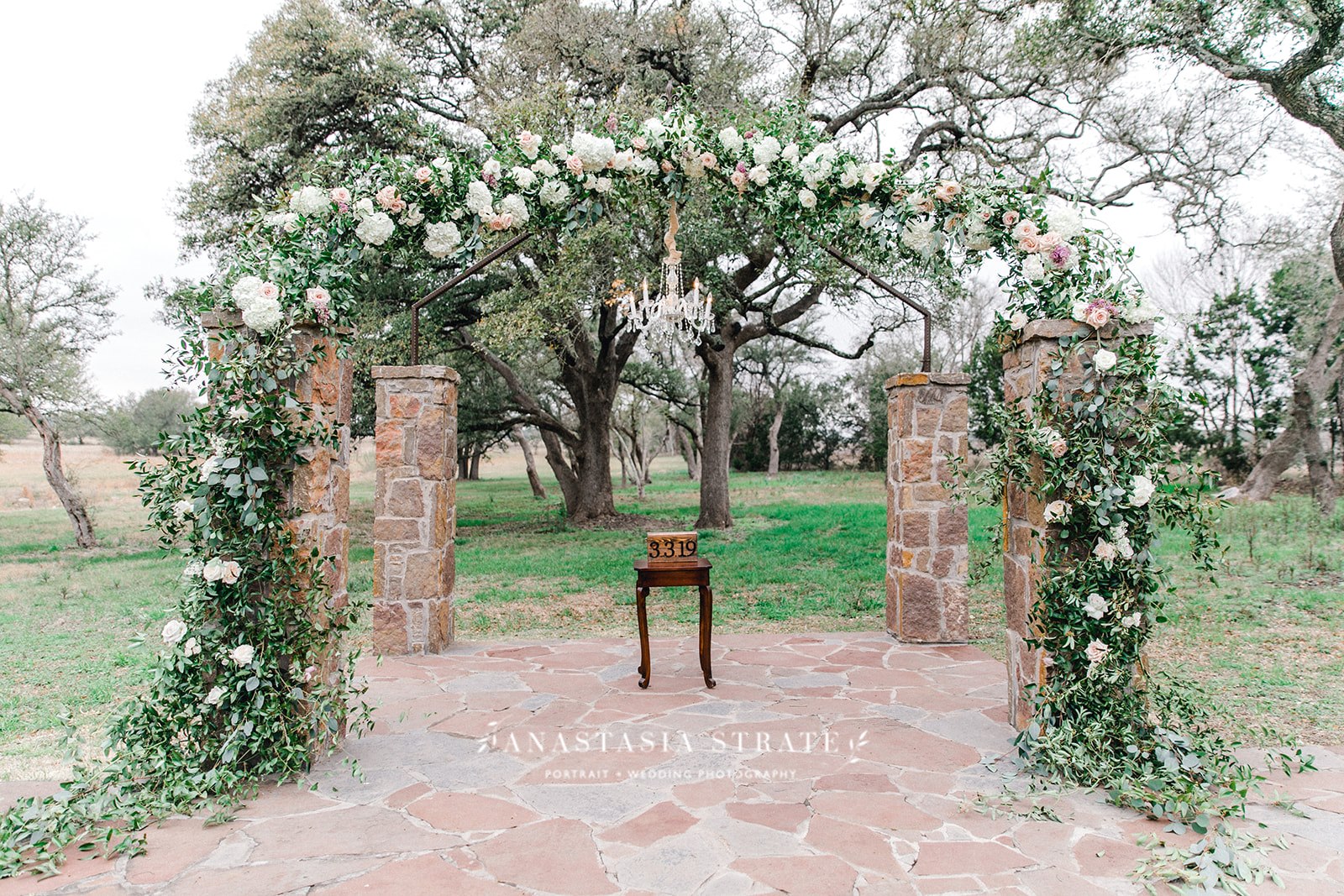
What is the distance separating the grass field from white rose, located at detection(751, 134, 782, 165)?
7.43ft

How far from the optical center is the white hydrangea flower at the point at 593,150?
4.09 metres

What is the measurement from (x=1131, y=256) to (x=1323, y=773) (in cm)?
225

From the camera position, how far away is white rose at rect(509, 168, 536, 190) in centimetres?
409

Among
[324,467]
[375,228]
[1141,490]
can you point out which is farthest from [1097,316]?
[324,467]

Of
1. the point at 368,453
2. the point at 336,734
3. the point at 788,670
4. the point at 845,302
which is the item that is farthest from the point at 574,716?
the point at 368,453

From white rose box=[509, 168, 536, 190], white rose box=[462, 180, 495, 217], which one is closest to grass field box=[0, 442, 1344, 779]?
white rose box=[462, 180, 495, 217]

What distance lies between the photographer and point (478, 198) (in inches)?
159

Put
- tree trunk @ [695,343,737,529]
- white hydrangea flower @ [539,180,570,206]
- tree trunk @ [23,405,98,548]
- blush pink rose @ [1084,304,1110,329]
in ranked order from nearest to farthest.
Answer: blush pink rose @ [1084,304,1110,329] → white hydrangea flower @ [539,180,570,206] → tree trunk @ [23,405,98,548] → tree trunk @ [695,343,737,529]

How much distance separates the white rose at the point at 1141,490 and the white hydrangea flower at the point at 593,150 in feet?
9.38

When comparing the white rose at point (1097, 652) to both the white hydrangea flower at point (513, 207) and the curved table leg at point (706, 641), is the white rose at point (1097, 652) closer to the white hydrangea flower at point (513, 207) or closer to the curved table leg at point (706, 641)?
the curved table leg at point (706, 641)

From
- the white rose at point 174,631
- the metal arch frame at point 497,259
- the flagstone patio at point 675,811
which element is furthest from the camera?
the metal arch frame at point 497,259

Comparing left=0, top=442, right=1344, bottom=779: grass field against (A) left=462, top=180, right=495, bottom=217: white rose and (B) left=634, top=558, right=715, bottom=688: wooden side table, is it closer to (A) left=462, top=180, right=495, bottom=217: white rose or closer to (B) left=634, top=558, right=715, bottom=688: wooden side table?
(B) left=634, top=558, right=715, bottom=688: wooden side table

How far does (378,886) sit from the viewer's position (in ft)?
7.97

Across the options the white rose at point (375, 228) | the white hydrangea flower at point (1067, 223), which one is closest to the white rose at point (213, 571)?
the white rose at point (375, 228)
